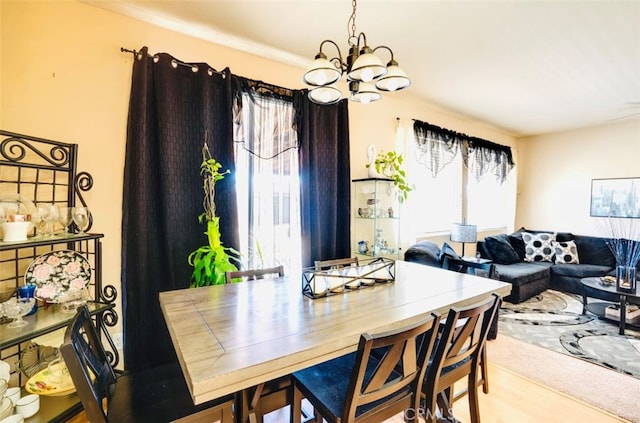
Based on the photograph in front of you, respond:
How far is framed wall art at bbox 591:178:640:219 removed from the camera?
180 inches

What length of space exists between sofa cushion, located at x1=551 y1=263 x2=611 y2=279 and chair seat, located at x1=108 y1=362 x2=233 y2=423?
17.0 feet

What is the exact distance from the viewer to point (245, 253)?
2.58 metres

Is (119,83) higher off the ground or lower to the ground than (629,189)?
higher

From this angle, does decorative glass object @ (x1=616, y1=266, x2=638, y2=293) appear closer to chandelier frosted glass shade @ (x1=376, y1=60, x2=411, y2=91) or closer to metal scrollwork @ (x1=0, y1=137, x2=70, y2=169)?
chandelier frosted glass shade @ (x1=376, y1=60, x2=411, y2=91)

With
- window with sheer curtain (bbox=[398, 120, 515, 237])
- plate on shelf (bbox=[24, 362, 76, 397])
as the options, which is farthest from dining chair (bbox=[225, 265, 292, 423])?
window with sheer curtain (bbox=[398, 120, 515, 237])

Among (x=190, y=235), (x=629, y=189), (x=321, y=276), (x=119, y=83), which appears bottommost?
(x=321, y=276)

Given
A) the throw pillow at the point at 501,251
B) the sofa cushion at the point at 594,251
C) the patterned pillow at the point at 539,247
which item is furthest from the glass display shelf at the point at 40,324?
the sofa cushion at the point at 594,251

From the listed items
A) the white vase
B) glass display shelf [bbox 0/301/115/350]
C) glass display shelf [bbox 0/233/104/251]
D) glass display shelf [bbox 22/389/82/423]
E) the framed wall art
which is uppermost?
the framed wall art

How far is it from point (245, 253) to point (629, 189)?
5.98 metres

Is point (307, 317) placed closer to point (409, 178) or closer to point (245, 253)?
point (245, 253)

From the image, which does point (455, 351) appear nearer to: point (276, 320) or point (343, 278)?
Answer: point (343, 278)

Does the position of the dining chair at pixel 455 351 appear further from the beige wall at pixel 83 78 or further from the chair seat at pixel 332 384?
the beige wall at pixel 83 78

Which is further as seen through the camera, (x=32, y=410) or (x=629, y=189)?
(x=629, y=189)

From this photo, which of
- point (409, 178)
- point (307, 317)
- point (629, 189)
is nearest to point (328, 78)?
point (307, 317)
